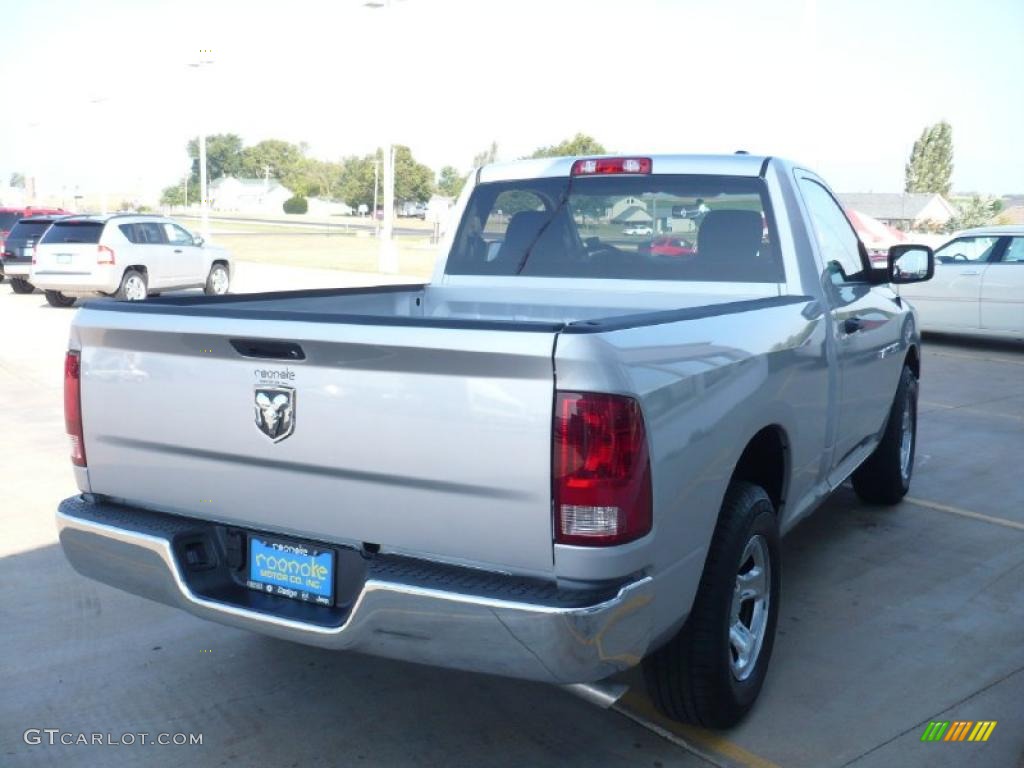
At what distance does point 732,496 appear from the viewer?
3.59 m

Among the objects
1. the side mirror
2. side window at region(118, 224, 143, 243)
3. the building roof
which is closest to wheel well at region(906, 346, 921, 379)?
the side mirror

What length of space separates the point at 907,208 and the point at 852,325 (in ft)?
338

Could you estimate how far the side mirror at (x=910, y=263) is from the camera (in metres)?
5.61

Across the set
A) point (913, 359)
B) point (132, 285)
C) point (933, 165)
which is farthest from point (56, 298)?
point (933, 165)

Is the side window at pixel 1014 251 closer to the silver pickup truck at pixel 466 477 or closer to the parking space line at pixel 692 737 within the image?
the silver pickup truck at pixel 466 477

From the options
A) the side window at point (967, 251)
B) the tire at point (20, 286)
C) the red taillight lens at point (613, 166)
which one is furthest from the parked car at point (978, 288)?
the tire at point (20, 286)

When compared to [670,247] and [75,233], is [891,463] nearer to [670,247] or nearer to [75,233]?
[670,247]

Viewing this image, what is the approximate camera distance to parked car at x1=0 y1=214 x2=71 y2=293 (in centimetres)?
2066

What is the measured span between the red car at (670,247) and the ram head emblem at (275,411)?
90.6 inches

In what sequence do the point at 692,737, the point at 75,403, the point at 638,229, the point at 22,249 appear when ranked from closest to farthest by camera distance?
the point at 75,403 < the point at 692,737 < the point at 638,229 < the point at 22,249

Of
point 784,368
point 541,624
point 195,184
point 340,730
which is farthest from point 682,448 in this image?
point 195,184

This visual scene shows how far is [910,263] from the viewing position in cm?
582

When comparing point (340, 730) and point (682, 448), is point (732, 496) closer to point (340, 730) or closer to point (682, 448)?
point (682, 448)

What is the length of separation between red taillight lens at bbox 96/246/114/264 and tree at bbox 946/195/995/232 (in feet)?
193
